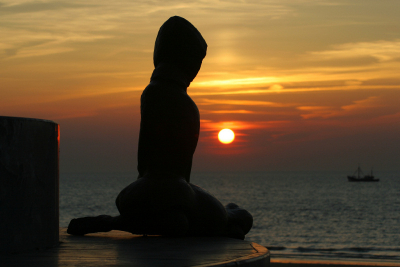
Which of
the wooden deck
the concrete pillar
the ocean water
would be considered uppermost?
the concrete pillar

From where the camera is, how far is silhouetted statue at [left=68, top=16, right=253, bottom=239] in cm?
605

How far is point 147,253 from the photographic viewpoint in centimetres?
481

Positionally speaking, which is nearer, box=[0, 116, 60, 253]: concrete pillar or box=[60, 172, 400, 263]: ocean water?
box=[0, 116, 60, 253]: concrete pillar

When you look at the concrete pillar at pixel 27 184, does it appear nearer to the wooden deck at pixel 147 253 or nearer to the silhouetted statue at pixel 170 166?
the wooden deck at pixel 147 253

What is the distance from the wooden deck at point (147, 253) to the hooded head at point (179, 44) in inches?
89.8

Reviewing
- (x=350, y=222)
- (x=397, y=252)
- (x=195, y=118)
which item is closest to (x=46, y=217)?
(x=195, y=118)

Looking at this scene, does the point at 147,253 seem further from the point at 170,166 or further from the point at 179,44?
the point at 179,44

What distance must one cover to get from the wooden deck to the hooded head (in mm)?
2282

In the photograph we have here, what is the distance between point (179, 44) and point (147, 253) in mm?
3035

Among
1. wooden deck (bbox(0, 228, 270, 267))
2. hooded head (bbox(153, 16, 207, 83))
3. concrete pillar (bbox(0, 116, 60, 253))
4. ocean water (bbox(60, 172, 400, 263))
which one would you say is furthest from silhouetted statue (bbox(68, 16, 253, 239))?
ocean water (bbox(60, 172, 400, 263))

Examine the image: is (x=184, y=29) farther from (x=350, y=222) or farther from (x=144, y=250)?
(x=350, y=222)

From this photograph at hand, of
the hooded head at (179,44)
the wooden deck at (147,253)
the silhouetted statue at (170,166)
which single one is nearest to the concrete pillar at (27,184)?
the wooden deck at (147,253)

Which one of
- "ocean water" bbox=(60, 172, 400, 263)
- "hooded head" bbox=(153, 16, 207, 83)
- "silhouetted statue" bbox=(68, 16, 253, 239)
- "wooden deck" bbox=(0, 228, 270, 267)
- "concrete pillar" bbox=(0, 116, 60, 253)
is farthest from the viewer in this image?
"ocean water" bbox=(60, 172, 400, 263)

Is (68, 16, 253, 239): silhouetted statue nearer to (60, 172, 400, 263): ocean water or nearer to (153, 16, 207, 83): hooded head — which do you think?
(153, 16, 207, 83): hooded head
